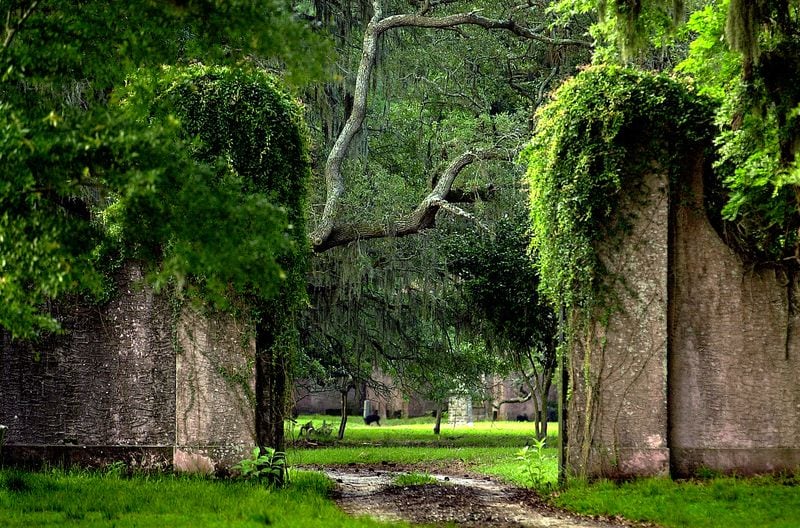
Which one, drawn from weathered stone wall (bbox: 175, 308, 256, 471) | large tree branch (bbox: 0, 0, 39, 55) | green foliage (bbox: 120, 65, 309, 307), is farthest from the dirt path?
large tree branch (bbox: 0, 0, 39, 55)

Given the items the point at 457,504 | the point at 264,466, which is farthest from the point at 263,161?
the point at 457,504

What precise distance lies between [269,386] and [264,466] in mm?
940

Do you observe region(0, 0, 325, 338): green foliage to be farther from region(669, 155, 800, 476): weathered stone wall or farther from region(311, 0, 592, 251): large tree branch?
region(311, 0, 592, 251): large tree branch

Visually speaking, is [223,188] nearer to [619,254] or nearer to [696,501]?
[619,254]

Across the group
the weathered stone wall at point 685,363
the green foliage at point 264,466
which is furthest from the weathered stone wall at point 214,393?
the weathered stone wall at point 685,363

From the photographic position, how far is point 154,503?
8.73m

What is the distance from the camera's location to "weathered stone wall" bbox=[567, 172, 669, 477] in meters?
10.4

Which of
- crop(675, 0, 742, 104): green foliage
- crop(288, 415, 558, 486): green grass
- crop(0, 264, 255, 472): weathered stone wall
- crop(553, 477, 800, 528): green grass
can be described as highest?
crop(675, 0, 742, 104): green foliage

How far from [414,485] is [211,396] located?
10.1 feet

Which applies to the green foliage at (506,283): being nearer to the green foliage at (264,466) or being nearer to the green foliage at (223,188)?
the green foliage at (223,188)

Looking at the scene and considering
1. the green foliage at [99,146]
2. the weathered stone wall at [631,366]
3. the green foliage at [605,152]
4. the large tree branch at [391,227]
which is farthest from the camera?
the large tree branch at [391,227]

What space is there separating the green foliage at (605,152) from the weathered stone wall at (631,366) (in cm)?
19

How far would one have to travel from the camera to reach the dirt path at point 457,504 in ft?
29.5

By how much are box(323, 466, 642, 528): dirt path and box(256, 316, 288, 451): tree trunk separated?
1041 mm
